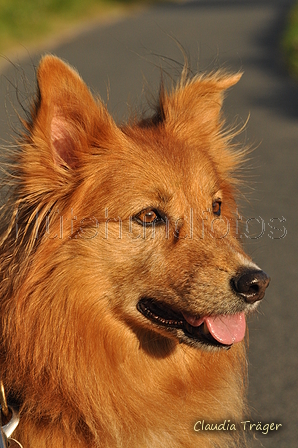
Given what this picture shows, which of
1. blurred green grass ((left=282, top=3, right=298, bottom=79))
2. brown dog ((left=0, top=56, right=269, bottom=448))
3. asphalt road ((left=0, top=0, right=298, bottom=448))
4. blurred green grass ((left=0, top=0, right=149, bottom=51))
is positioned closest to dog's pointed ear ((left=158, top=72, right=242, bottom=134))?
asphalt road ((left=0, top=0, right=298, bottom=448))

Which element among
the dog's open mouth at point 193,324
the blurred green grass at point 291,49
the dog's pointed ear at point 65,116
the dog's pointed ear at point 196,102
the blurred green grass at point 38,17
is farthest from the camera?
the blurred green grass at point 38,17

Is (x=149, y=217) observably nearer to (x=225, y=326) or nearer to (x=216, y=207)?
(x=216, y=207)

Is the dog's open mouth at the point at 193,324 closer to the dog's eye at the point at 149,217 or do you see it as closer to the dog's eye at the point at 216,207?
the dog's eye at the point at 149,217

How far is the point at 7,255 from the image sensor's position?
339cm

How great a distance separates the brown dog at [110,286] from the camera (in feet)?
10.8

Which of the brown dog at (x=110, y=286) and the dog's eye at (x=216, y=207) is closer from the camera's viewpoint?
the brown dog at (x=110, y=286)

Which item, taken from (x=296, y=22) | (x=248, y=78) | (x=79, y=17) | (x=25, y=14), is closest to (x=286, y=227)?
(x=248, y=78)

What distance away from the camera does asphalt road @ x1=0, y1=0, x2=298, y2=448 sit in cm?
469

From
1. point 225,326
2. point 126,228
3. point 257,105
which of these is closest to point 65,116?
point 126,228

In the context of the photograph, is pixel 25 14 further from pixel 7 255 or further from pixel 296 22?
pixel 7 255

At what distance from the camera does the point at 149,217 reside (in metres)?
3.56

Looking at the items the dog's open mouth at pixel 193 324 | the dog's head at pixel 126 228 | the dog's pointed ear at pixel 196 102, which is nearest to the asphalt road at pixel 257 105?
the dog's pointed ear at pixel 196 102

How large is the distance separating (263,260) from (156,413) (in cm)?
342

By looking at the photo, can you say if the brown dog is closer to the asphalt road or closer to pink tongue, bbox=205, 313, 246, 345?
pink tongue, bbox=205, 313, 246, 345
